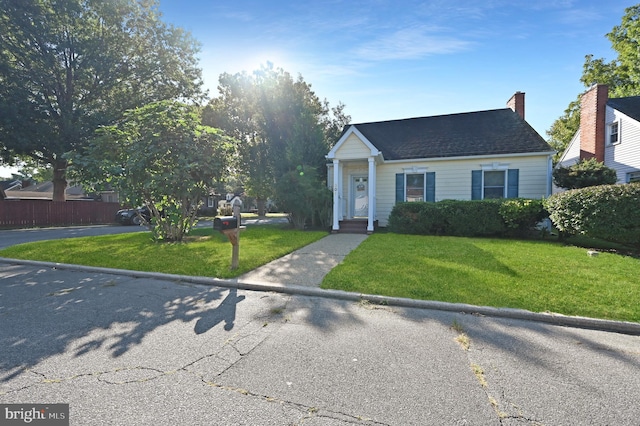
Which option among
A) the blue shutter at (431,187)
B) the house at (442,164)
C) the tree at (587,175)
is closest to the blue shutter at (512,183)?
the house at (442,164)

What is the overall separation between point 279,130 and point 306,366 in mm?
14929

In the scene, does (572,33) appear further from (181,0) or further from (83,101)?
(83,101)

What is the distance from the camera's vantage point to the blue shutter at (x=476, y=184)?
1260 centimetres

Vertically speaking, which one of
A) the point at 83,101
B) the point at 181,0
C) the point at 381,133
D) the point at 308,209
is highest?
the point at 83,101

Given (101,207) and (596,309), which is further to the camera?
(101,207)

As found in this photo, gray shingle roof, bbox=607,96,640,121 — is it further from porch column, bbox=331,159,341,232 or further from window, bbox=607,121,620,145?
porch column, bbox=331,159,341,232

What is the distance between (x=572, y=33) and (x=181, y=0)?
11.3m

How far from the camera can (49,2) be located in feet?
59.9

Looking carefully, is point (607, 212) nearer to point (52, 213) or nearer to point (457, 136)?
point (457, 136)

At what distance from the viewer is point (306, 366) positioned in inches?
108

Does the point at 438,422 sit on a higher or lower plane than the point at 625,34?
lower

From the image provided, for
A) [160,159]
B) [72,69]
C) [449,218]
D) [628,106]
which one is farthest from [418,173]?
[72,69]

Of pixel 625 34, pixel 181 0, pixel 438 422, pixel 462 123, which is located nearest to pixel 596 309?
pixel 438 422

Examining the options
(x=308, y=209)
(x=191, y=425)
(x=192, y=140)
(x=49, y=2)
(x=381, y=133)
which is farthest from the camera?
(x=49, y=2)
